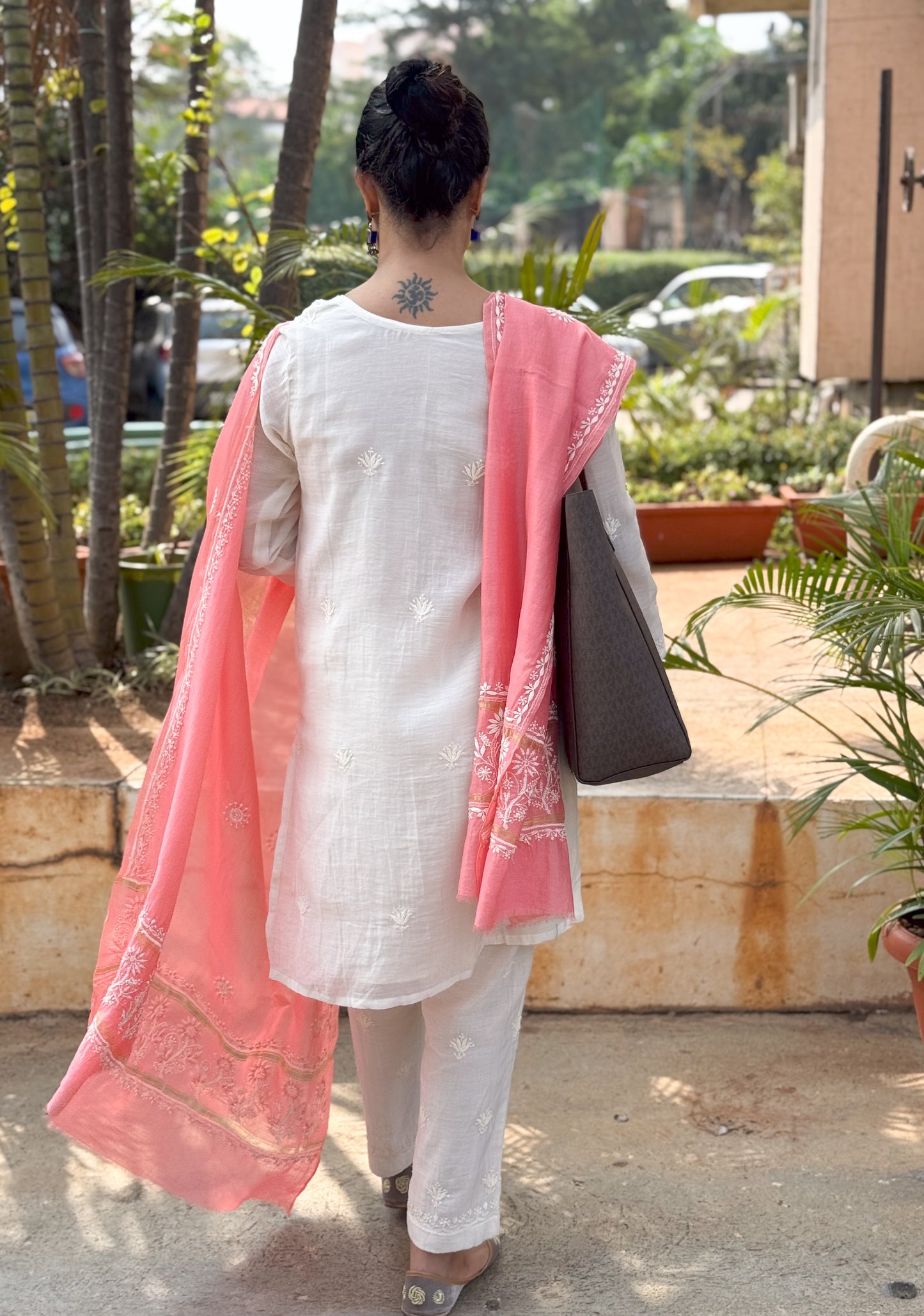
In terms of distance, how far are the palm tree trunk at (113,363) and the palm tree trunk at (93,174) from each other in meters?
0.08

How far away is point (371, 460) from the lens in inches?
77.2

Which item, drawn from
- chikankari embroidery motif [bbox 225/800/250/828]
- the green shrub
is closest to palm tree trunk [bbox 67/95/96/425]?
chikankari embroidery motif [bbox 225/800/250/828]

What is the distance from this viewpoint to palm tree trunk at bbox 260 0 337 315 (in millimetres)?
3680

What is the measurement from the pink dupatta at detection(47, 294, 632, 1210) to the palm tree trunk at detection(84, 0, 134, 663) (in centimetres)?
212

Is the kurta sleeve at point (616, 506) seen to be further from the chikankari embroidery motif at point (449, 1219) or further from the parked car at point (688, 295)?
the parked car at point (688, 295)

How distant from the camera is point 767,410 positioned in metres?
8.20

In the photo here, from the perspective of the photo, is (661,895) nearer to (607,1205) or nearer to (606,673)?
(607,1205)

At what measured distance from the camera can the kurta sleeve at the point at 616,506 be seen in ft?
6.57

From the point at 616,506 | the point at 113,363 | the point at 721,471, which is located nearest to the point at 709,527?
the point at 721,471

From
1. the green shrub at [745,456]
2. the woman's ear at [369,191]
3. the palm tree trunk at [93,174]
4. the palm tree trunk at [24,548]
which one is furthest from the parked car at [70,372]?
the woman's ear at [369,191]

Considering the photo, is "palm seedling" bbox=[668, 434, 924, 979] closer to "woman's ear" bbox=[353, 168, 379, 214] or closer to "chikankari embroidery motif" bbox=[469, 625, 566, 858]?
"chikankari embroidery motif" bbox=[469, 625, 566, 858]

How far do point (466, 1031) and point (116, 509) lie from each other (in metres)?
2.64

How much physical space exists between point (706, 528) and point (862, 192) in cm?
228

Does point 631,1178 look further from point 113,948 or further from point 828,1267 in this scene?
point 113,948
